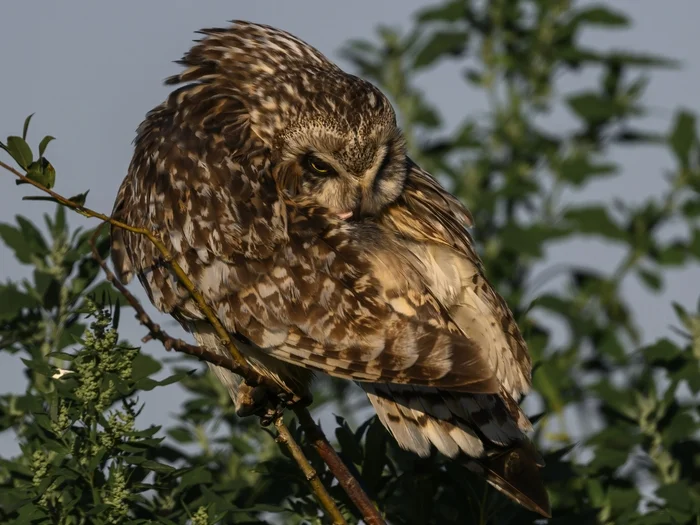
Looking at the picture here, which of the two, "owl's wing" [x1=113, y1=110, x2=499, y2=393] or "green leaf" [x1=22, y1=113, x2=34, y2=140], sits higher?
"green leaf" [x1=22, y1=113, x2=34, y2=140]

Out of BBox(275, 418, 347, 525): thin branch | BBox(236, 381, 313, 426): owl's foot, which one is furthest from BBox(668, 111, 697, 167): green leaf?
BBox(275, 418, 347, 525): thin branch

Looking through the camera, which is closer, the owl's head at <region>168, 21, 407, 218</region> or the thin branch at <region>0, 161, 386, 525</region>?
the thin branch at <region>0, 161, 386, 525</region>

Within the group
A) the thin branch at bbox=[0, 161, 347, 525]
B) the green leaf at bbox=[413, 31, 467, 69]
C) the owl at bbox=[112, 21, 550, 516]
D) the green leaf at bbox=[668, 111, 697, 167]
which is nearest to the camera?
the thin branch at bbox=[0, 161, 347, 525]

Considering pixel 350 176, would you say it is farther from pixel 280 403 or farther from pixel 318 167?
pixel 280 403

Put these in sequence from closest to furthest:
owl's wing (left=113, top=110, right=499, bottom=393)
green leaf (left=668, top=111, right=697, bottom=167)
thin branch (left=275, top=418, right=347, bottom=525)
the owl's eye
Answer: thin branch (left=275, top=418, right=347, bottom=525) → owl's wing (left=113, top=110, right=499, bottom=393) → the owl's eye → green leaf (left=668, top=111, right=697, bottom=167)

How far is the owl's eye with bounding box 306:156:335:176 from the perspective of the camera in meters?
5.31

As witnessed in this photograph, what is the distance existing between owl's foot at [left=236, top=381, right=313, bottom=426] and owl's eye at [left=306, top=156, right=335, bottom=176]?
0.90 m

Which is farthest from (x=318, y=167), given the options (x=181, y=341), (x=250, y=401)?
(x=181, y=341)

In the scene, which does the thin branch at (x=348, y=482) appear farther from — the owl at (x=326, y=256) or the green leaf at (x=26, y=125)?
the green leaf at (x=26, y=125)

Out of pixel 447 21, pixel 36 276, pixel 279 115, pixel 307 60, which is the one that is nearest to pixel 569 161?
pixel 447 21

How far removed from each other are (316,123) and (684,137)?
2.85 meters

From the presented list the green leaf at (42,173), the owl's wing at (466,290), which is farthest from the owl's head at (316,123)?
the green leaf at (42,173)

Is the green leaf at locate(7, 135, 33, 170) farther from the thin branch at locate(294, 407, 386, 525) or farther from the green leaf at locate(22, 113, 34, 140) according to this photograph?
the thin branch at locate(294, 407, 386, 525)

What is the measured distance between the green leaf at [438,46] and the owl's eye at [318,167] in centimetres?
245
